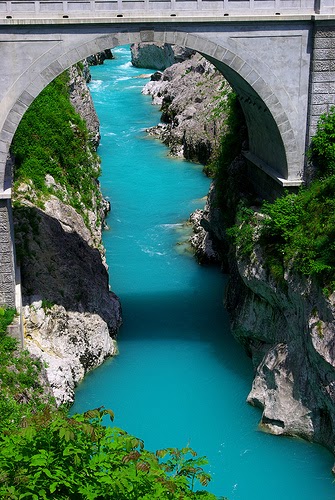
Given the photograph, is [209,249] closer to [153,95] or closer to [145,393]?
[145,393]

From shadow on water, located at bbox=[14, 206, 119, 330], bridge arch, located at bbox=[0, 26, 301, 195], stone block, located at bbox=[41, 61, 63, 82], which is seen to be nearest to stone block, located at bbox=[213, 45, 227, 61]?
bridge arch, located at bbox=[0, 26, 301, 195]

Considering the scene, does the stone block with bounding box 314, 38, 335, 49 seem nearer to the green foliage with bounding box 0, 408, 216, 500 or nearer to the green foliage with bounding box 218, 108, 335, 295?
the green foliage with bounding box 218, 108, 335, 295

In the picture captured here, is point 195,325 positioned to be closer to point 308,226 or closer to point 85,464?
point 308,226

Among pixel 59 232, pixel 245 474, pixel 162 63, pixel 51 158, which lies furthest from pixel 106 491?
pixel 162 63

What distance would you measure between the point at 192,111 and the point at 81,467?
120 ft

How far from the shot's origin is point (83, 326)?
68.4 ft

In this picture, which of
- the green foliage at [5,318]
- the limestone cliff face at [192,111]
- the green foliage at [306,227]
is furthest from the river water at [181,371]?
the limestone cliff face at [192,111]

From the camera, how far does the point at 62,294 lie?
21.0 metres

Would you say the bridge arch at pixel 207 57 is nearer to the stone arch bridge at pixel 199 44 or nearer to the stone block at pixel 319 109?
the stone arch bridge at pixel 199 44

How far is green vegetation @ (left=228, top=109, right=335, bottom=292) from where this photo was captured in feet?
54.9

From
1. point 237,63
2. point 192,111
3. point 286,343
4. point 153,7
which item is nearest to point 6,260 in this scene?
point 153,7

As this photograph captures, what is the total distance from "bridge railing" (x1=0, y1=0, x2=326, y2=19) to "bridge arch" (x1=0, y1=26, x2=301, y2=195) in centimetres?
51

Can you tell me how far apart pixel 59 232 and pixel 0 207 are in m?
4.56

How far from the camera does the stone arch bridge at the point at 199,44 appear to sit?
17359 millimetres
